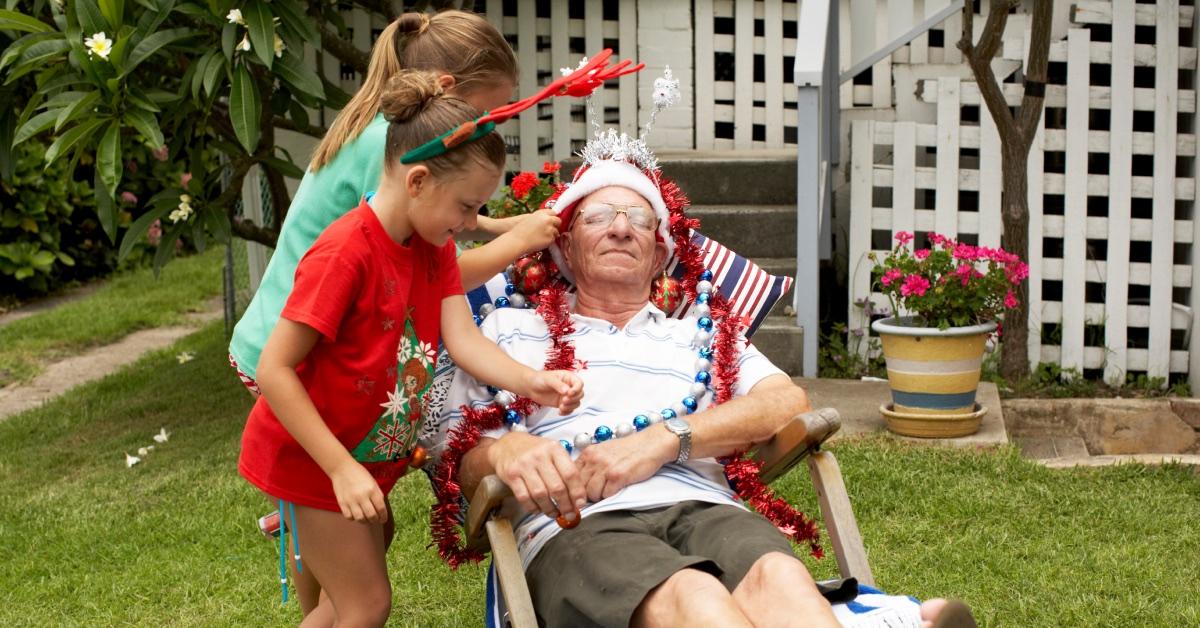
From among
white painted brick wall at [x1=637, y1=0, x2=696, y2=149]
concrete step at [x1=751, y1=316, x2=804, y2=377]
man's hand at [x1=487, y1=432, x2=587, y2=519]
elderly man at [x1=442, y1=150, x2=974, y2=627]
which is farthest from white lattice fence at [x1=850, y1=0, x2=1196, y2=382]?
man's hand at [x1=487, y1=432, x2=587, y2=519]

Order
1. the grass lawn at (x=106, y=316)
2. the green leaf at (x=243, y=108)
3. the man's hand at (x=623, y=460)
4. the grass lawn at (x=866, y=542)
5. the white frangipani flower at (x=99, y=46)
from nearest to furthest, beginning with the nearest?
1. the man's hand at (x=623, y=460)
2. the grass lawn at (x=866, y=542)
3. the white frangipani flower at (x=99, y=46)
4. the green leaf at (x=243, y=108)
5. the grass lawn at (x=106, y=316)

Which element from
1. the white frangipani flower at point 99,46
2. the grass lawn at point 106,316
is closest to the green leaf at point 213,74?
the white frangipani flower at point 99,46

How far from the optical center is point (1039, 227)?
6008 millimetres

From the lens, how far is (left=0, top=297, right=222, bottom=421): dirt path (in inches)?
281

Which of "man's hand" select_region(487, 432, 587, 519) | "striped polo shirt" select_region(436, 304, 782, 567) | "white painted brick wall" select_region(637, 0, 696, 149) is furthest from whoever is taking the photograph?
"white painted brick wall" select_region(637, 0, 696, 149)

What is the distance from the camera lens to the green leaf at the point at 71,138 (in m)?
4.68

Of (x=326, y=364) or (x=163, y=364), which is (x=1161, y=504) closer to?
(x=326, y=364)

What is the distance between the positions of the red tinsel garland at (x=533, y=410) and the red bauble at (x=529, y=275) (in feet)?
0.19

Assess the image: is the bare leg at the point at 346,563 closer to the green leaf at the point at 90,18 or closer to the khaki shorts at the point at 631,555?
the khaki shorts at the point at 631,555

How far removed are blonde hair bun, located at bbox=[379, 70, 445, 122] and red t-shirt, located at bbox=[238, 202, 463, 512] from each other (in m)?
0.19

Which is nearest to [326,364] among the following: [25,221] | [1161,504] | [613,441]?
[613,441]

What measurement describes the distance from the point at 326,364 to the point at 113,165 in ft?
8.51

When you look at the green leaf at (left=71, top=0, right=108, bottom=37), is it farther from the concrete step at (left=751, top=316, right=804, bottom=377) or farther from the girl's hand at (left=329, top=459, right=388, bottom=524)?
the girl's hand at (left=329, top=459, right=388, bottom=524)

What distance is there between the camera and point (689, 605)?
8.03 ft
